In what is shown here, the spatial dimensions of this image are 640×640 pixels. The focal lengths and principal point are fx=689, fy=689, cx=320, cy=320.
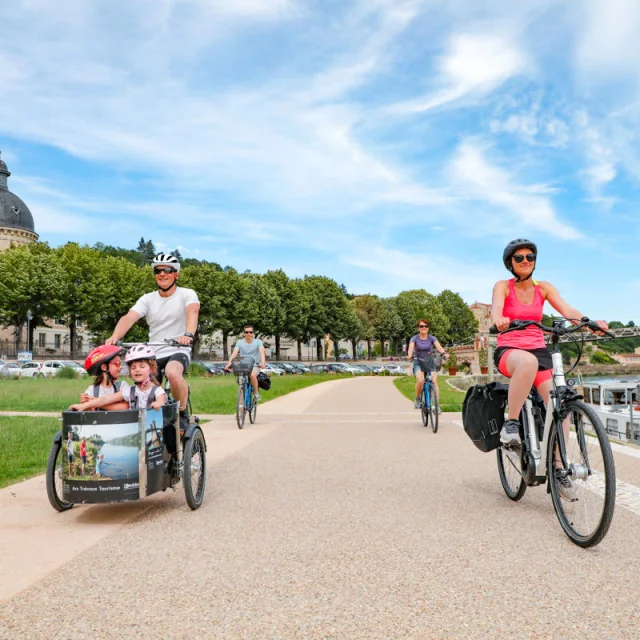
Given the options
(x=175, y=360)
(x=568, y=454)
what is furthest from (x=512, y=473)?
(x=175, y=360)

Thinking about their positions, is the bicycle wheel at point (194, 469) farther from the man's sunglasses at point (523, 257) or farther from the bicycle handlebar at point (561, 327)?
the man's sunglasses at point (523, 257)

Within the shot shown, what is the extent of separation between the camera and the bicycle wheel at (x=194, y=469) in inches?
203

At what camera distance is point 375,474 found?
23.2 feet

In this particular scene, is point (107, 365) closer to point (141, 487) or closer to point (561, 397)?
point (141, 487)

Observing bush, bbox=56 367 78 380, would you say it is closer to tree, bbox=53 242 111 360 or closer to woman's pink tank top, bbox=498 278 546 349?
tree, bbox=53 242 111 360

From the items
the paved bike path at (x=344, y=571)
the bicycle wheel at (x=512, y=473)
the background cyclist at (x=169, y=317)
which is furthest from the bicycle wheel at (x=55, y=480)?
the bicycle wheel at (x=512, y=473)

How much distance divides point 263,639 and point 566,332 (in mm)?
3081

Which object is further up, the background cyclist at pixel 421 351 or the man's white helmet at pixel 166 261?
the man's white helmet at pixel 166 261

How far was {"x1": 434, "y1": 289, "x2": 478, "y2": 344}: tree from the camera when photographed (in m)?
111

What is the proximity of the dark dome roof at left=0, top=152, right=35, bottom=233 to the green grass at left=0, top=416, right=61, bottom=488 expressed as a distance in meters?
84.5

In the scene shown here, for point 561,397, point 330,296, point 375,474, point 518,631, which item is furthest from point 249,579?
point 330,296

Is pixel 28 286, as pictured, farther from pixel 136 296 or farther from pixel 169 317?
pixel 169 317

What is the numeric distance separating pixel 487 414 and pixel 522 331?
74 centimetres

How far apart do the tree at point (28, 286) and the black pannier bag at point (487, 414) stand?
188ft
